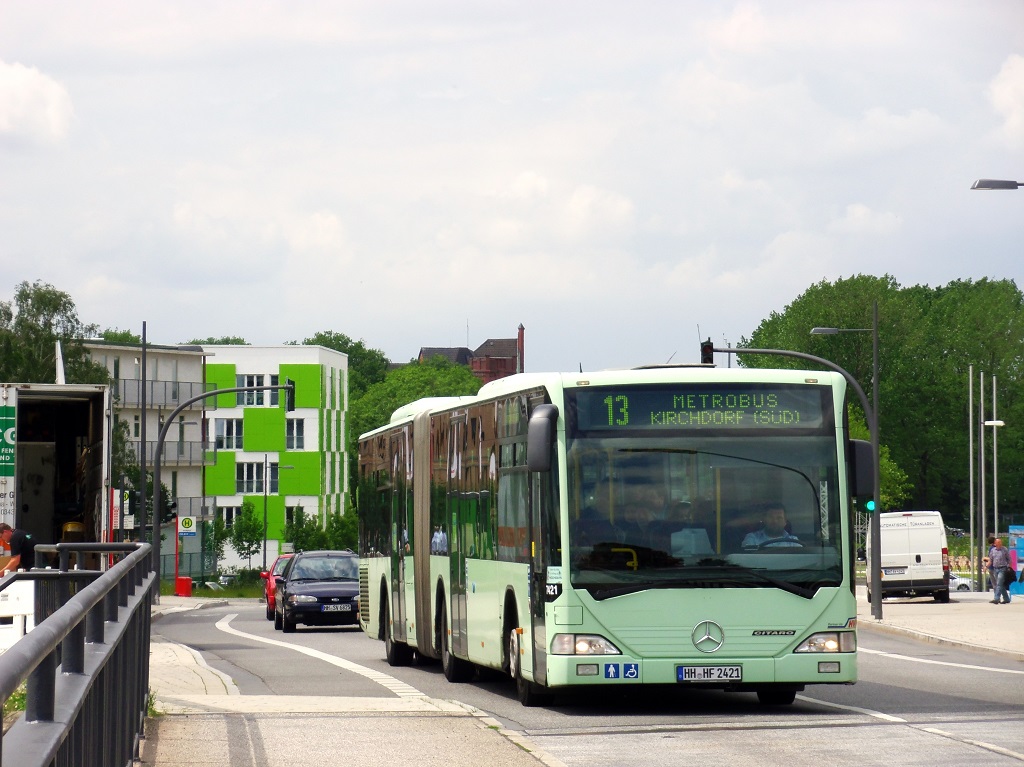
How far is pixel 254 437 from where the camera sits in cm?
11831

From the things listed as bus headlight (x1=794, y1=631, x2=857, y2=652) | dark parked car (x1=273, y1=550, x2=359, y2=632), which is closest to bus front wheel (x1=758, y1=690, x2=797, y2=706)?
bus headlight (x1=794, y1=631, x2=857, y2=652)

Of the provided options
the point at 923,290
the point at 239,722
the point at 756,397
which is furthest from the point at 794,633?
the point at 923,290

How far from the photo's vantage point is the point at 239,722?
1291 centimetres

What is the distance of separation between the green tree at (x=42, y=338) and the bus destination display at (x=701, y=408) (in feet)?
243

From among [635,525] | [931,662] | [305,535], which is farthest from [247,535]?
[635,525]

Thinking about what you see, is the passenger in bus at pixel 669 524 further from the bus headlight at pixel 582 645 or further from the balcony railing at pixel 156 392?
the balcony railing at pixel 156 392

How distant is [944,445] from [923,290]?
1484 centimetres

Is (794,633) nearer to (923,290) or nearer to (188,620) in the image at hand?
(188,620)

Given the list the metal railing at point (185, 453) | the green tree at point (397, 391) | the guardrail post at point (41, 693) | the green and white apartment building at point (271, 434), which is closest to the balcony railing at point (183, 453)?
the metal railing at point (185, 453)

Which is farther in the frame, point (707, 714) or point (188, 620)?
point (188, 620)

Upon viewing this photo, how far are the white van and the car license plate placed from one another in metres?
32.9

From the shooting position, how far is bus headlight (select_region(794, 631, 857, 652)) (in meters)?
14.0

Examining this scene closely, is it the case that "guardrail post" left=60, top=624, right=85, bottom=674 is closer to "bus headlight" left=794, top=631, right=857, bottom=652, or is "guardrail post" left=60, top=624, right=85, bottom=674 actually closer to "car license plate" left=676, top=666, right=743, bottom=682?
"car license plate" left=676, top=666, right=743, bottom=682

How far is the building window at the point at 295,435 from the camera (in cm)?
11906
